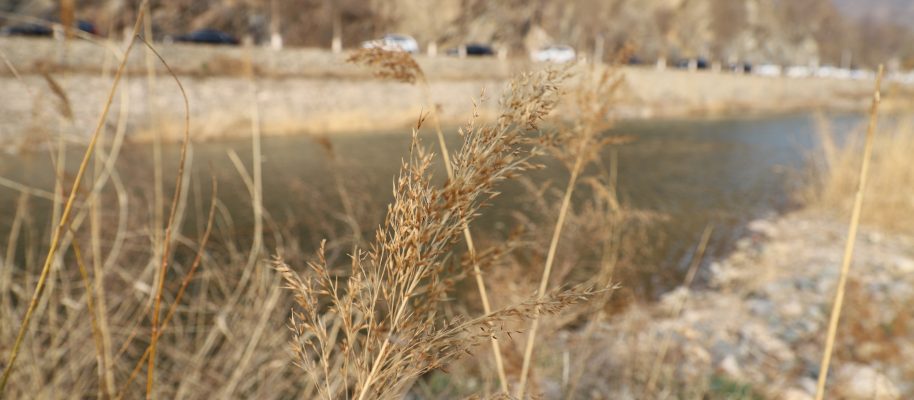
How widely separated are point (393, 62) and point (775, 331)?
4169 mm

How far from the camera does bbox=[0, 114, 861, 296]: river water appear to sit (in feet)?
18.8

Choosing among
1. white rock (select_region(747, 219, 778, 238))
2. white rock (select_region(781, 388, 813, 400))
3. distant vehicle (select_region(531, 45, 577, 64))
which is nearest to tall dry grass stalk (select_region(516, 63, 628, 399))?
distant vehicle (select_region(531, 45, 577, 64))

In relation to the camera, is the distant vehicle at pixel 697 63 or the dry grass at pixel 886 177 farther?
the distant vehicle at pixel 697 63

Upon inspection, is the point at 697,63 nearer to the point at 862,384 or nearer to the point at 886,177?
the point at 886,177

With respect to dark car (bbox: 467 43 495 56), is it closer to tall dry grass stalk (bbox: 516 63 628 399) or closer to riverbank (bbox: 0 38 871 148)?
riverbank (bbox: 0 38 871 148)

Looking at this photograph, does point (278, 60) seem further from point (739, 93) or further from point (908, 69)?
point (739, 93)

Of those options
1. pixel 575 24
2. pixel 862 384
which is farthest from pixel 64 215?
pixel 575 24

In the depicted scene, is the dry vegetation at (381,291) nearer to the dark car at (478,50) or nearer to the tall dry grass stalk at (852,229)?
the tall dry grass stalk at (852,229)

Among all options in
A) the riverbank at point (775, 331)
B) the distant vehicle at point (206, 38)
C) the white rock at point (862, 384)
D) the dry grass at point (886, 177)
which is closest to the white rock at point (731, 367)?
the riverbank at point (775, 331)

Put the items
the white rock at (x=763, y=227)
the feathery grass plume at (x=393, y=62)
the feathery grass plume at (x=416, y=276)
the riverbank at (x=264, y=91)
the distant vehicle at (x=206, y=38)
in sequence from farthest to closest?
the distant vehicle at (x=206, y=38) < the riverbank at (x=264, y=91) < the white rock at (x=763, y=227) < the feathery grass plume at (x=393, y=62) < the feathery grass plume at (x=416, y=276)

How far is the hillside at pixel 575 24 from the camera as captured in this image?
2920 centimetres

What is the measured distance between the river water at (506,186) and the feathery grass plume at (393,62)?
4.17ft

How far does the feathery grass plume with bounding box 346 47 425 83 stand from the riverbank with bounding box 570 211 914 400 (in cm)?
220

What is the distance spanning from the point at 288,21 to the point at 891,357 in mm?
31214
